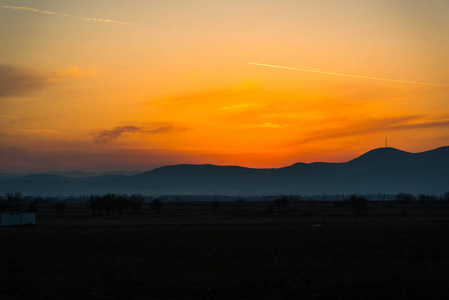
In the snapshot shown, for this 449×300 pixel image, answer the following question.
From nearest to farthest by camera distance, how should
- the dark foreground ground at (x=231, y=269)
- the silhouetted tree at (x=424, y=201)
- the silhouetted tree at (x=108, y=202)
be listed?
the dark foreground ground at (x=231, y=269) < the silhouetted tree at (x=108, y=202) < the silhouetted tree at (x=424, y=201)

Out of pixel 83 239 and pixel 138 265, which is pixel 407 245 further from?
pixel 83 239

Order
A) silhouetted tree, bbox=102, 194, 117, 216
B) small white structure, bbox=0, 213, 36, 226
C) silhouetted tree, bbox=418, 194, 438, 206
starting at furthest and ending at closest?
silhouetted tree, bbox=418, 194, 438, 206
silhouetted tree, bbox=102, 194, 117, 216
small white structure, bbox=0, 213, 36, 226

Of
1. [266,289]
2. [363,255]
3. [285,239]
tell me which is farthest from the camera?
[285,239]

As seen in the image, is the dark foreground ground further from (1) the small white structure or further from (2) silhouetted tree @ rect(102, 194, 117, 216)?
(2) silhouetted tree @ rect(102, 194, 117, 216)

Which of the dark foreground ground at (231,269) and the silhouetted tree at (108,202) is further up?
the silhouetted tree at (108,202)

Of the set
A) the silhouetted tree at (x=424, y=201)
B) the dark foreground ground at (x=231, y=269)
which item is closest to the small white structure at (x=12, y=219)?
the dark foreground ground at (x=231, y=269)

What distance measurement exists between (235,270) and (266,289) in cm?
483

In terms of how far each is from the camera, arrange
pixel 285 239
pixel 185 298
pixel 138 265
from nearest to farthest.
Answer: pixel 185 298 < pixel 138 265 < pixel 285 239

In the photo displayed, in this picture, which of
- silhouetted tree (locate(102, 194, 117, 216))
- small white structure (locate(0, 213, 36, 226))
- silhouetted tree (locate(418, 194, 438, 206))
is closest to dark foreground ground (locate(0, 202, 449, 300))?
small white structure (locate(0, 213, 36, 226))

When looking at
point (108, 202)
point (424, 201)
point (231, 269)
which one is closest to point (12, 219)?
point (108, 202)

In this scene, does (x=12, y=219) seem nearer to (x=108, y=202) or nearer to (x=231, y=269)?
(x=108, y=202)

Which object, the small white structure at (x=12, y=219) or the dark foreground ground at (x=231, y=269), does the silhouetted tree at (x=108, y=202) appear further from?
the dark foreground ground at (x=231, y=269)

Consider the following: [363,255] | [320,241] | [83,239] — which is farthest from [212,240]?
[363,255]

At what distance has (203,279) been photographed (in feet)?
69.9
